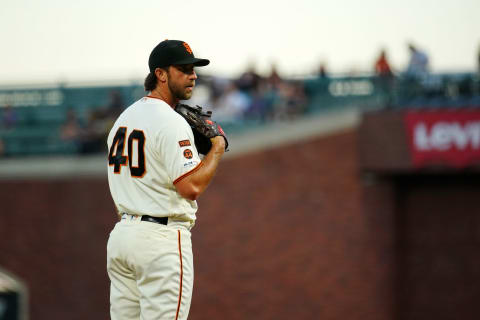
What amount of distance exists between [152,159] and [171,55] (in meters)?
0.54

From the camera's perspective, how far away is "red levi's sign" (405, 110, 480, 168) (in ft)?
41.2

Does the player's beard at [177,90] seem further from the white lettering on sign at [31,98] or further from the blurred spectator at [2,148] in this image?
the blurred spectator at [2,148]

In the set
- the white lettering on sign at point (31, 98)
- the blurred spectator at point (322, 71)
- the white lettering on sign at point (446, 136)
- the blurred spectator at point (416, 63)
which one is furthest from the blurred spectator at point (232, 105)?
the white lettering on sign at point (31, 98)

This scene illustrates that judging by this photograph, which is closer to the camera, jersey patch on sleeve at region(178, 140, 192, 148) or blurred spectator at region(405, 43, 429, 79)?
jersey patch on sleeve at region(178, 140, 192, 148)

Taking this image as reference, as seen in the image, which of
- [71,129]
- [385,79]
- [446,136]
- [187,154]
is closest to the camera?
[187,154]

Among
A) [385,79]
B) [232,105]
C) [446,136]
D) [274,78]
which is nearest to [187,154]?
[446,136]

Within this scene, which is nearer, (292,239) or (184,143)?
(184,143)

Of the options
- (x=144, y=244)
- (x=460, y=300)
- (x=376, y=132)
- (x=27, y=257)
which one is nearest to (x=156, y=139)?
(x=144, y=244)

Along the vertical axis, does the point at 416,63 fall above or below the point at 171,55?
below

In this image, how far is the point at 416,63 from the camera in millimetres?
13039

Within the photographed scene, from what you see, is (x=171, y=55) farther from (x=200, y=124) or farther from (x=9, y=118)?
(x=9, y=118)

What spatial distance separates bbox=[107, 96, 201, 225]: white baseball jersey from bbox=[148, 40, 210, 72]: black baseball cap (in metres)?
0.19

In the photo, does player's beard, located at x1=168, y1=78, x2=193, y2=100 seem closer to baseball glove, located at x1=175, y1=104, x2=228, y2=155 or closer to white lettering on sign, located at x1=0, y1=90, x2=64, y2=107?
baseball glove, located at x1=175, y1=104, x2=228, y2=155

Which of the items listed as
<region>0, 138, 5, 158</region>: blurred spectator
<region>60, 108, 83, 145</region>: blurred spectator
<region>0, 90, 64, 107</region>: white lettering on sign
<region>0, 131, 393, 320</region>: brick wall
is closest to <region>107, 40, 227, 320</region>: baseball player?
<region>0, 131, 393, 320</region>: brick wall
